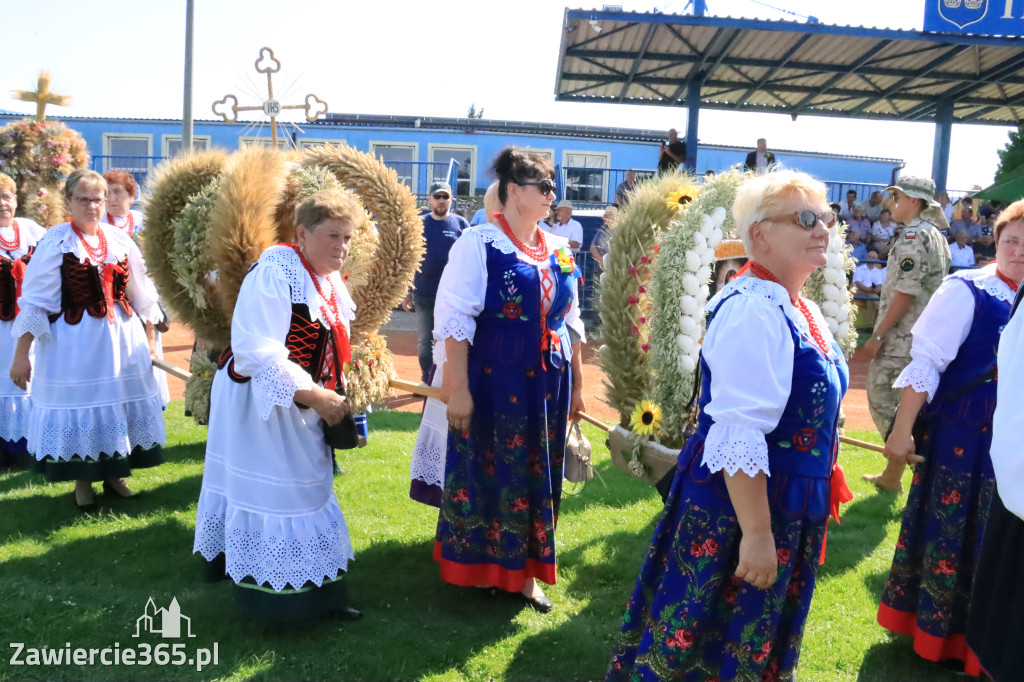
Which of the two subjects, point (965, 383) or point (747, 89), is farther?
point (747, 89)

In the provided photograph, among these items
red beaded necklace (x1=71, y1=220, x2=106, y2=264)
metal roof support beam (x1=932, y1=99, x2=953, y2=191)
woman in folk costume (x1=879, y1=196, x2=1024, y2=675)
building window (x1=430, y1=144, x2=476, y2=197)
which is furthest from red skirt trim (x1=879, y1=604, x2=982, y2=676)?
building window (x1=430, y1=144, x2=476, y2=197)

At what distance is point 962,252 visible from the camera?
15.3m

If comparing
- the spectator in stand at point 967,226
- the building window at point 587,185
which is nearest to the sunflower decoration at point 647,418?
the spectator in stand at point 967,226

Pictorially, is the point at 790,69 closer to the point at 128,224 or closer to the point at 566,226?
the point at 566,226

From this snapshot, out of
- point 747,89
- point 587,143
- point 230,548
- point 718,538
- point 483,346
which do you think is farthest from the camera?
point 587,143

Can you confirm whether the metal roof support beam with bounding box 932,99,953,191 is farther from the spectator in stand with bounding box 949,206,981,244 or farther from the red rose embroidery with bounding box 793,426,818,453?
the red rose embroidery with bounding box 793,426,818,453

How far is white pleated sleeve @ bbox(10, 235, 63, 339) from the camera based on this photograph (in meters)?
5.02

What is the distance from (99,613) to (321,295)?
6.34ft

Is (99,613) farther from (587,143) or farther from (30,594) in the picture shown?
(587,143)

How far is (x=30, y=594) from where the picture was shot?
4.17m

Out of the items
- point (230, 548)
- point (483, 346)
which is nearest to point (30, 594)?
point (230, 548)
